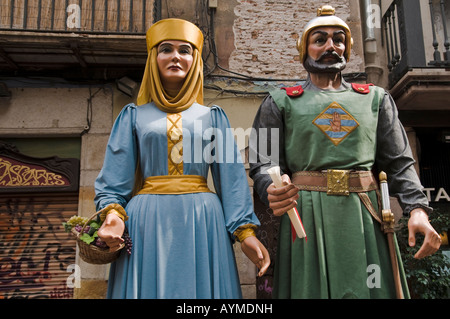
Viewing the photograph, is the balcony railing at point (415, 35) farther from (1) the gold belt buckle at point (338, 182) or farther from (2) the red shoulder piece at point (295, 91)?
(1) the gold belt buckle at point (338, 182)

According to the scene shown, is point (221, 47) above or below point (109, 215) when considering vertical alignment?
above

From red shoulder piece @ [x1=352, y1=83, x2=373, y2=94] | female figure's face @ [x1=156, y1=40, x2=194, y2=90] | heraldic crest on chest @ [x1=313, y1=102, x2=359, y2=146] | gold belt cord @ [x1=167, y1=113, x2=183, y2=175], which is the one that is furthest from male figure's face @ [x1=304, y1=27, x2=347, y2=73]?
gold belt cord @ [x1=167, y1=113, x2=183, y2=175]

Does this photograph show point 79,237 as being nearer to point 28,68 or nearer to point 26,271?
point 26,271

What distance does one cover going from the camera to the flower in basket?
244 centimetres

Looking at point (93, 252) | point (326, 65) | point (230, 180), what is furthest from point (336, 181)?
point (93, 252)

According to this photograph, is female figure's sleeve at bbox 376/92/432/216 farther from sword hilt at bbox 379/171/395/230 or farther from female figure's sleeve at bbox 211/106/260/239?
female figure's sleeve at bbox 211/106/260/239

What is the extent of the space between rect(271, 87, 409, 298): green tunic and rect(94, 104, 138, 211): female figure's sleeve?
3.02ft

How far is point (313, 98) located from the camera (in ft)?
9.32

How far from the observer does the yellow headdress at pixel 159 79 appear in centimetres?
295

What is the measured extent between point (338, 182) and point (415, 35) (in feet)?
13.4

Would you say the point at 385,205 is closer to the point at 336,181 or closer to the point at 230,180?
the point at 336,181

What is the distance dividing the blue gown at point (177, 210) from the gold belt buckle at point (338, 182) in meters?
0.46
